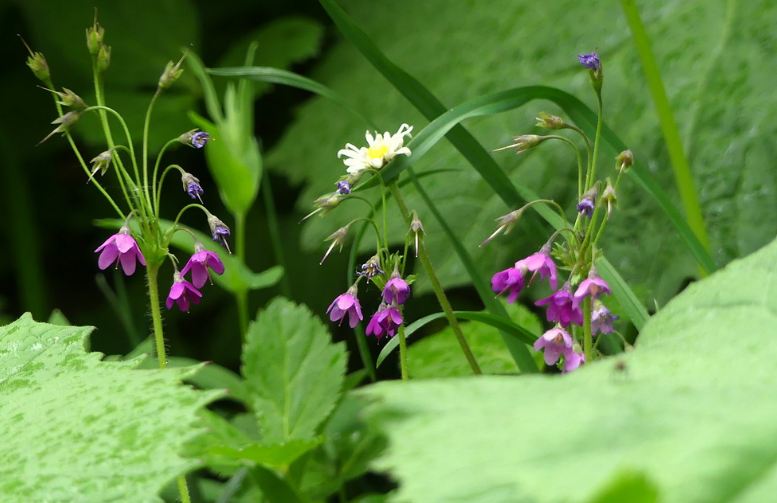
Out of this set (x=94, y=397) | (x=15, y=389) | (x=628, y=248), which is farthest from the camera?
(x=628, y=248)

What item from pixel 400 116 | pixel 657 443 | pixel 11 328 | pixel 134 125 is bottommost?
pixel 657 443

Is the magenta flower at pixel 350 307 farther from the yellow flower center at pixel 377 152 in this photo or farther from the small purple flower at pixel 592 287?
the small purple flower at pixel 592 287

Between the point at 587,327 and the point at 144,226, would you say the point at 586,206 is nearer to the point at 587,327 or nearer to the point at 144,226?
the point at 587,327

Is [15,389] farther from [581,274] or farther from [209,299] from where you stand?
[209,299]

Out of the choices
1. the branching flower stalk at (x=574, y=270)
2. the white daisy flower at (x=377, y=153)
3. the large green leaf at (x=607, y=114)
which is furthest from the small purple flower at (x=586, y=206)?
the large green leaf at (x=607, y=114)

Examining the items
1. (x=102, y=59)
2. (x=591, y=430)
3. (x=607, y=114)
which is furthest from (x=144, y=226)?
(x=607, y=114)

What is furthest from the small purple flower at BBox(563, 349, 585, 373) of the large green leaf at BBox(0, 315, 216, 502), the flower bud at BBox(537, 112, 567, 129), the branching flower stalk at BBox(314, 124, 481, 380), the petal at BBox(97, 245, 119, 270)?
the petal at BBox(97, 245, 119, 270)

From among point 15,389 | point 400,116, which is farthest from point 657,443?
point 400,116
